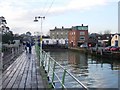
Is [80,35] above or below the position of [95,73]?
above

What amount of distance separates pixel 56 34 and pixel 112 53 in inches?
3938

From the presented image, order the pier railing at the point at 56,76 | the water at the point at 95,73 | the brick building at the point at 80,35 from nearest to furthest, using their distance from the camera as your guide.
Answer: the pier railing at the point at 56,76, the water at the point at 95,73, the brick building at the point at 80,35

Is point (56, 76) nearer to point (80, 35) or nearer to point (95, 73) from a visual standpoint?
point (95, 73)

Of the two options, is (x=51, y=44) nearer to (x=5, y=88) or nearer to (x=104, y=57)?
(x=104, y=57)

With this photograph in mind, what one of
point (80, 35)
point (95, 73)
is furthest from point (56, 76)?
point (80, 35)

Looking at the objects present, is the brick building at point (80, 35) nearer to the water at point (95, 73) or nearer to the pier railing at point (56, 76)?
the water at point (95, 73)

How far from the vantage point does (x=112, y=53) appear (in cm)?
5834

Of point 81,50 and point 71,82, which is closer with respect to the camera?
point 71,82

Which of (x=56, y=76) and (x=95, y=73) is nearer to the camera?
(x=56, y=76)

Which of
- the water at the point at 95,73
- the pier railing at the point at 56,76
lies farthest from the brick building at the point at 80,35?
the pier railing at the point at 56,76

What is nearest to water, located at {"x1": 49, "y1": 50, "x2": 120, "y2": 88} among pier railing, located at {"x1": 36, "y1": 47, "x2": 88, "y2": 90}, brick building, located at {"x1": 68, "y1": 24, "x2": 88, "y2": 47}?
pier railing, located at {"x1": 36, "y1": 47, "x2": 88, "y2": 90}

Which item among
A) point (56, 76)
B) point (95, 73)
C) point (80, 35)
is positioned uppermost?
point (80, 35)

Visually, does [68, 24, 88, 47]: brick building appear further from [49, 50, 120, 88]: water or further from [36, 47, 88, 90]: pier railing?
[36, 47, 88, 90]: pier railing

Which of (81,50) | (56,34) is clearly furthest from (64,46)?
(56,34)
